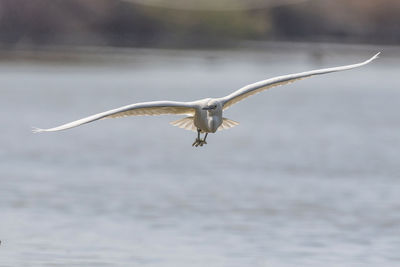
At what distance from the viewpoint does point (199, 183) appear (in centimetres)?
2441

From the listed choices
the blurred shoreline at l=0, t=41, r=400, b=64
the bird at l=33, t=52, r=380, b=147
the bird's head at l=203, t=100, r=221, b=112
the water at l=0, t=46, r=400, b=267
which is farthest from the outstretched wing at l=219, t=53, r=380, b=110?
the blurred shoreline at l=0, t=41, r=400, b=64

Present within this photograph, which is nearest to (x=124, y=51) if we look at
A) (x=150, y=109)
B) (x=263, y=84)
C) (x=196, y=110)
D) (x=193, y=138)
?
(x=193, y=138)

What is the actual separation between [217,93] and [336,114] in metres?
5.81

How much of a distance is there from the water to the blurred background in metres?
0.06

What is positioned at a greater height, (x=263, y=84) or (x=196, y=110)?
(x=263, y=84)

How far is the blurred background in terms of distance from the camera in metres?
17.8

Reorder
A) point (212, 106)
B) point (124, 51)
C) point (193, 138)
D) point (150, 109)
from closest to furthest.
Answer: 1. point (212, 106)
2. point (150, 109)
3. point (193, 138)
4. point (124, 51)

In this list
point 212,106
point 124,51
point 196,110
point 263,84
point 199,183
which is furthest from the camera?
point 124,51

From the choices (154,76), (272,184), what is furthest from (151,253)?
(154,76)

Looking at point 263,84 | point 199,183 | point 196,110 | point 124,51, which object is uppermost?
point 124,51

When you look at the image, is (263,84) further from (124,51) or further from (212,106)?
(124,51)

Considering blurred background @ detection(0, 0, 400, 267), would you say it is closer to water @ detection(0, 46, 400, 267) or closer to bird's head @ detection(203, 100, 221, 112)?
water @ detection(0, 46, 400, 267)

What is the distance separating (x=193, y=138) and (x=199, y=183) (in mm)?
8361

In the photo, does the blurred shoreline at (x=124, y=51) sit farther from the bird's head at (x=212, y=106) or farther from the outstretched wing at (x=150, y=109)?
the bird's head at (x=212, y=106)
